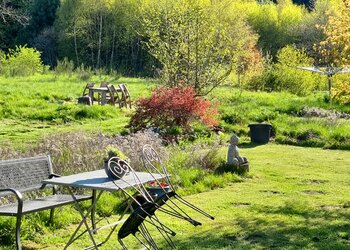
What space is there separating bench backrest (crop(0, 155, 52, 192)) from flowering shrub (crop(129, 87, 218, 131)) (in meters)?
7.68

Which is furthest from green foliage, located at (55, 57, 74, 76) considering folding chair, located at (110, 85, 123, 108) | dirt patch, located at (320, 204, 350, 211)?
dirt patch, located at (320, 204, 350, 211)

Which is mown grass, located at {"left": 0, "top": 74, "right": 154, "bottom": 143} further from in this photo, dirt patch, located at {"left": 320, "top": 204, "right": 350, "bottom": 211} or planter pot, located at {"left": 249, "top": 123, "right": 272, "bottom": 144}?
dirt patch, located at {"left": 320, "top": 204, "right": 350, "bottom": 211}

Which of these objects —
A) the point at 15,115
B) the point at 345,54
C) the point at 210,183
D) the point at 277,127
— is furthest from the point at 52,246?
the point at 15,115

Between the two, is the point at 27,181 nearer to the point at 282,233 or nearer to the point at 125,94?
the point at 282,233

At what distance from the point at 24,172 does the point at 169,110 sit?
8235 millimetres

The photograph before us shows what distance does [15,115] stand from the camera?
60.5 ft

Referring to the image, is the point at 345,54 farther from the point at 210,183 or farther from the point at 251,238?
the point at 251,238

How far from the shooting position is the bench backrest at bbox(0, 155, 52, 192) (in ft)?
19.2

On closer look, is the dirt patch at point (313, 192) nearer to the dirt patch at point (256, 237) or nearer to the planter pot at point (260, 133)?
the dirt patch at point (256, 237)

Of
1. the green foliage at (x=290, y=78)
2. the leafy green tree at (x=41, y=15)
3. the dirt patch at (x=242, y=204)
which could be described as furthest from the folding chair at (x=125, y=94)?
the leafy green tree at (x=41, y=15)

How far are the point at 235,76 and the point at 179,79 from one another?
13.5m

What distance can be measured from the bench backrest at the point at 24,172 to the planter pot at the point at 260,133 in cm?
943

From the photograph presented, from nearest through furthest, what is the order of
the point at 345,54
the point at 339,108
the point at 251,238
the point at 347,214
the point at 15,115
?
the point at 251,238 → the point at 347,214 → the point at 345,54 → the point at 15,115 → the point at 339,108

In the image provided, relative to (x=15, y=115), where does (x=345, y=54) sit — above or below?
above
